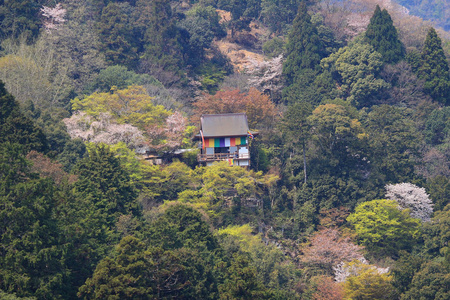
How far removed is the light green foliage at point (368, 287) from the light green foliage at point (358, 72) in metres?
22.6

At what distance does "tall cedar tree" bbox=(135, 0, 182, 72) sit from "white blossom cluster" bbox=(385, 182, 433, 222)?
2295cm

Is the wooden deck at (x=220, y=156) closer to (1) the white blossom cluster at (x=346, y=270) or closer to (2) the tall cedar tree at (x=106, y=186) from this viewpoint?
(2) the tall cedar tree at (x=106, y=186)

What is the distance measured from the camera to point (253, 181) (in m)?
48.7

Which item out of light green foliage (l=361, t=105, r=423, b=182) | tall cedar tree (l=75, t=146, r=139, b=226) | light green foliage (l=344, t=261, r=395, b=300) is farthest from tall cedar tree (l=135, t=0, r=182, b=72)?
light green foliage (l=344, t=261, r=395, b=300)

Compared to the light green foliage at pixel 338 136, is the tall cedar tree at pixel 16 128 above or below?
above

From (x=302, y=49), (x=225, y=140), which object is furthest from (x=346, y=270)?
(x=302, y=49)

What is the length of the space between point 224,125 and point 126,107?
703 centimetres

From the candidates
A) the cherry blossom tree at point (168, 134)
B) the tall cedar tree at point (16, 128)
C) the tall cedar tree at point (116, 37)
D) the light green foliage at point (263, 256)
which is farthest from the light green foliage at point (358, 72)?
the tall cedar tree at point (16, 128)

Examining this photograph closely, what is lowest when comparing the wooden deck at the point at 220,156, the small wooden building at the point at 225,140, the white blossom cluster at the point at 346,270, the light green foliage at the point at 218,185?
the white blossom cluster at the point at 346,270

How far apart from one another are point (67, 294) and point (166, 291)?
4513mm

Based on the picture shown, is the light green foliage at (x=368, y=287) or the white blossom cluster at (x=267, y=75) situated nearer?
the light green foliage at (x=368, y=287)

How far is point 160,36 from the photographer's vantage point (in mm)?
65438

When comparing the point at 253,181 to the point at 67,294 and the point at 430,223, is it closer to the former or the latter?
the point at 430,223

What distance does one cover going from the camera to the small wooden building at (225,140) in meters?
51.0
